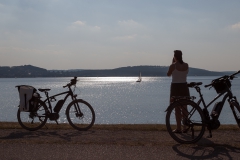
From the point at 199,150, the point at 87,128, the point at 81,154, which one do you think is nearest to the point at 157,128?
the point at 87,128

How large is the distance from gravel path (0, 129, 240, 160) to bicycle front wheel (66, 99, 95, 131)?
105 centimetres

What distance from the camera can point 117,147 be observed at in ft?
21.4

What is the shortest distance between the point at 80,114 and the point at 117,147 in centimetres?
345

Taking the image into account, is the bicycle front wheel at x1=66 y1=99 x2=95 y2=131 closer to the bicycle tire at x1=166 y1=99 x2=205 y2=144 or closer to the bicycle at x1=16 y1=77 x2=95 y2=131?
the bicycle at x1=16 y1=77 x2=95 y2=131

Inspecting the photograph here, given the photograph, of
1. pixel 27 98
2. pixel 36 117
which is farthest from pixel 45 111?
pixel 27 98

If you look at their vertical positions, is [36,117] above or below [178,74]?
below

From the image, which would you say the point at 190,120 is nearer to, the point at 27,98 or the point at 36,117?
the point at 36,117

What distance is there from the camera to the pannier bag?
9.53 meters

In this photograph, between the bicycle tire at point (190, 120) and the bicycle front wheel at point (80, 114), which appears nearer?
the bicycle tire at point (190, 120)

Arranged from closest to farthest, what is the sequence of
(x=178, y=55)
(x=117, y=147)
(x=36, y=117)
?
(x=117, y=147)
(x=178, y=55)
(x=36, y=117)

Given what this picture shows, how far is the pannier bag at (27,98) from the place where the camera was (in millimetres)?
9531

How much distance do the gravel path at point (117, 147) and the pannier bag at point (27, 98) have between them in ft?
4.33

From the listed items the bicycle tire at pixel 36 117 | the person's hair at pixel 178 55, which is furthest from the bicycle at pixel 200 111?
the bicycle tire at pixel 36 117

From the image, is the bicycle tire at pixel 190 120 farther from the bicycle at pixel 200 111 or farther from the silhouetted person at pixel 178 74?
the silhouetted person at pixel 178 74
